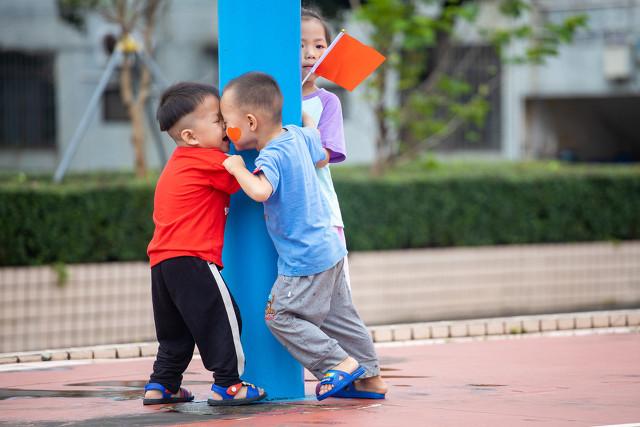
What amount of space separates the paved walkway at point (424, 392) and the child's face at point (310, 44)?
5.18 ft

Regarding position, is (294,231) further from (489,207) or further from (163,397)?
(489,207)

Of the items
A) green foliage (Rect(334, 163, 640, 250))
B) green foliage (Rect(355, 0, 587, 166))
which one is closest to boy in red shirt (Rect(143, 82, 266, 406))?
green foliage (Rect(334, 163, 640, 250))

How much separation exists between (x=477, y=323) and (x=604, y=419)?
11.4ft

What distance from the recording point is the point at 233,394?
5223mm

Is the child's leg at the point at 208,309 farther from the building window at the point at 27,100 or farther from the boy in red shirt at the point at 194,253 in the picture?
the building window at the point at 27,100

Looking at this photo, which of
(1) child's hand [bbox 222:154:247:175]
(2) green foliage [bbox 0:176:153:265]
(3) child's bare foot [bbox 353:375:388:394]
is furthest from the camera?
(2) green foliage [bbox 0:176:153:265]

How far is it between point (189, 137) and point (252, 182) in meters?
0.46

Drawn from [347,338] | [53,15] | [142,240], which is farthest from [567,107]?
[347,338]

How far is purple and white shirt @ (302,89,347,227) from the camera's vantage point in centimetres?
545

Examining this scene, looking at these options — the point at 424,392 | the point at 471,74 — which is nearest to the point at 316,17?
the point at 424,392

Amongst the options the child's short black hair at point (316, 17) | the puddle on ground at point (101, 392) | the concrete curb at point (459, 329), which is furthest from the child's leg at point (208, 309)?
the concrete curb at point (459, 329)

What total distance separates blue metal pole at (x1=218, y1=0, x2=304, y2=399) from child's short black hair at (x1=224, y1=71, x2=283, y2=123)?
183 mm

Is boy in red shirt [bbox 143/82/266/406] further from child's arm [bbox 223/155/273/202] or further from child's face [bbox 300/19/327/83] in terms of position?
child's face [bbox 300/19/327/83]

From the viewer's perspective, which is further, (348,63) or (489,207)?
(489,207)
